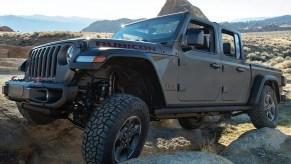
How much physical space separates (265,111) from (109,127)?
13.8 feet

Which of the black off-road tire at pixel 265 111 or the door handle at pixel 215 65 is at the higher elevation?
the door handle at pixel 215 65

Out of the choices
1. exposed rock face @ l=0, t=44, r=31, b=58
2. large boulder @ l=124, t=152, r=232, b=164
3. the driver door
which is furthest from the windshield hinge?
exposed rock face @ l=0, t=44, r=31, b=58

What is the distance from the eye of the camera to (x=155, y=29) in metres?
5.19

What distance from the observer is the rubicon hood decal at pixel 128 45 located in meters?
3.91

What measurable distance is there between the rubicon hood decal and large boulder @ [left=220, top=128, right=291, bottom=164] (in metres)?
2.20

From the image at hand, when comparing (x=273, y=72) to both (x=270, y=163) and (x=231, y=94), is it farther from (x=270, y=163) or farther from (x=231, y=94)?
(x=270, y=163)

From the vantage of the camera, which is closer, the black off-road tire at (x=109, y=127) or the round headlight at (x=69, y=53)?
the black off-road tire at (x=109, y=127)

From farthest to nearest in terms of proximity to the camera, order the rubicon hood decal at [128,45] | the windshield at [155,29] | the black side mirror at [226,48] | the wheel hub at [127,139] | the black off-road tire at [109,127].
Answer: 1. the black side mirror at [226,48]
2. the windshield at [155,29]
3. the rubicon hood decal at [128,45]
4. the wheel hub at [127,139]
5. the black off-road tire at [109,127]

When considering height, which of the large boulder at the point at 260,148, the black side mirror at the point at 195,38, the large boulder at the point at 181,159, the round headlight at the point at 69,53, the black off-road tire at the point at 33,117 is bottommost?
the large boulder at the point at 260,148

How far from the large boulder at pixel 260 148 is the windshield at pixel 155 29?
2.12m

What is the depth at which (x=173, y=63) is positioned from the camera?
4582mm

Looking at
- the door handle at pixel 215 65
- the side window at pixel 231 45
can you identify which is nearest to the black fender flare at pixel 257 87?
the side window at pixel 231 45

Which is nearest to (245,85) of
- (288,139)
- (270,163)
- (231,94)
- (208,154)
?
(231,94)

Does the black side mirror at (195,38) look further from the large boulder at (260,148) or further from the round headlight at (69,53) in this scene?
the large boulder at (260,148)
